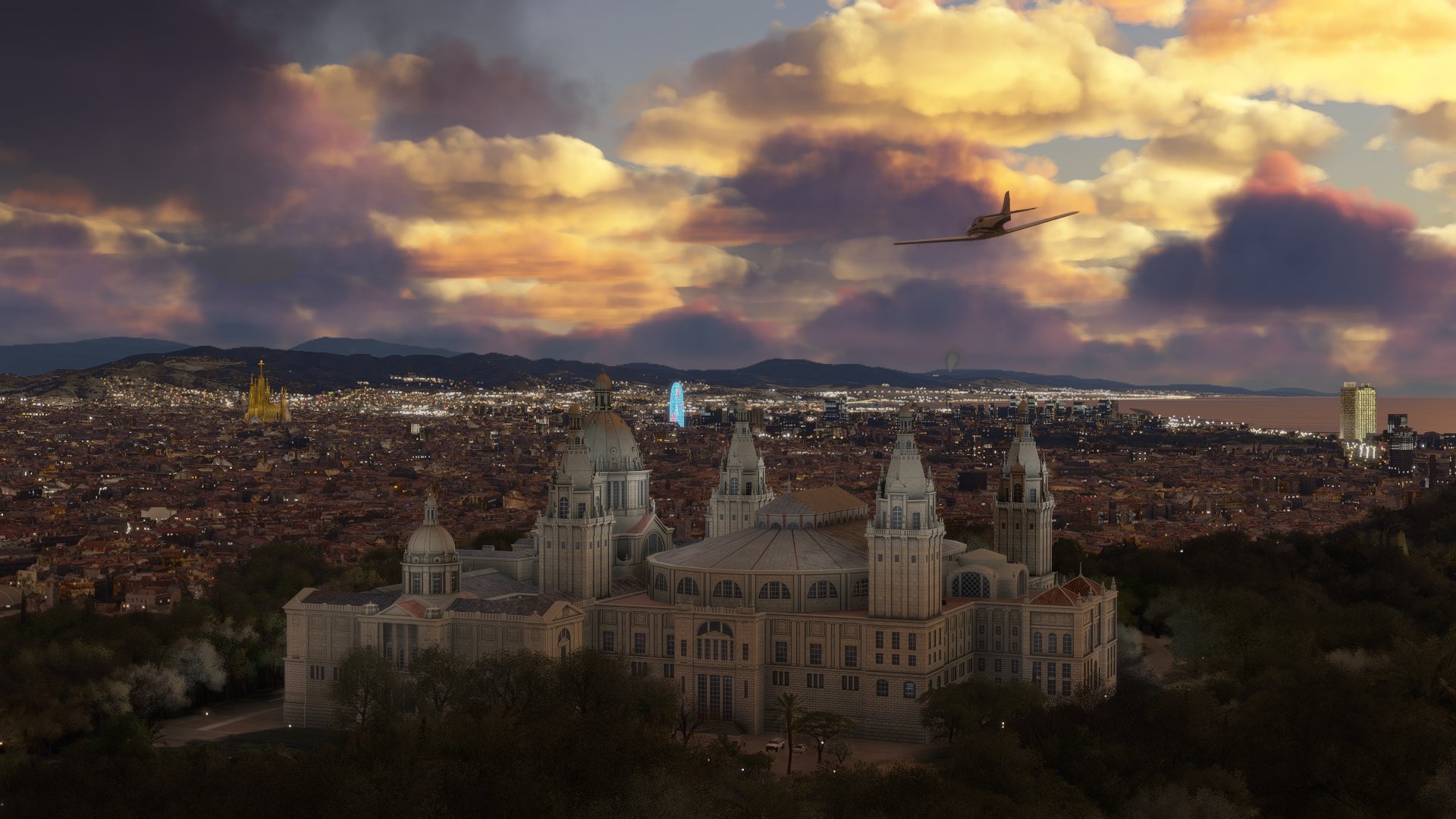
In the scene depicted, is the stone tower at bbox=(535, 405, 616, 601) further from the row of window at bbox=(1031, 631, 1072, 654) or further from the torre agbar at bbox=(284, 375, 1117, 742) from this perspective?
the row of window at bbox=(1031, 631, 1072, 654)

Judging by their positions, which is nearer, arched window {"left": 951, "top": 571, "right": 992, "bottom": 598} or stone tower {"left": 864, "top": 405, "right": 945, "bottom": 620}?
stone tower {"left": 864, "top": 405, "right": 945, "bottom": 620}

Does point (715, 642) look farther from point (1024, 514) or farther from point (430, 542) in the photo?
point (1024, 514)

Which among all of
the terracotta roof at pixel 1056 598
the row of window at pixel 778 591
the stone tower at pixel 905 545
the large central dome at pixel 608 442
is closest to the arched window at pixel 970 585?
the terracotta roof at pixel 1056 598

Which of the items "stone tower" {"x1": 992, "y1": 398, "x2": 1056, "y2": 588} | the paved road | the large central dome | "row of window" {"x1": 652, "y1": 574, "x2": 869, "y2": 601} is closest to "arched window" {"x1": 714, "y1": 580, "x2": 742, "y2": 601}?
"row of window" {"x1": 652, "y1": 574, "x2": 869, "y2": 601}

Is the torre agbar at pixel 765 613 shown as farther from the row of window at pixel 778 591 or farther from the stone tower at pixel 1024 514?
the stone tower at pixel 1024 514

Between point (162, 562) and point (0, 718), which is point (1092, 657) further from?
point (162, 562)

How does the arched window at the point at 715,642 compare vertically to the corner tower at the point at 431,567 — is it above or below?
below
